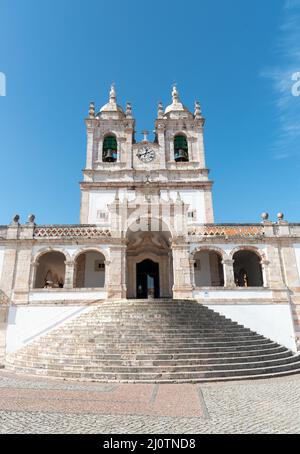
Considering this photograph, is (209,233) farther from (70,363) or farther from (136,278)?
(70,363)

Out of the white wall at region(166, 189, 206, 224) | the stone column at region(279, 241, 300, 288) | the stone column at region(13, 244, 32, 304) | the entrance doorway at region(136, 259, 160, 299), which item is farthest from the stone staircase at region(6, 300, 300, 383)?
the white wall at region(166, 189, 206, 224)

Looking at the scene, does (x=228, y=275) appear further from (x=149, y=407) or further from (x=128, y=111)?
(x=128, y=111)

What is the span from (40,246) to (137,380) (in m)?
11.2

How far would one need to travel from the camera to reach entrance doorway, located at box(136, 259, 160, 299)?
2055 centimetres

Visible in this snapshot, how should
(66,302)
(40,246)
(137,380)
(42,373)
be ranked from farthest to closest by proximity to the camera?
1. (40,246)
2. (66,302)
3. (42,373)
4. (137,380)

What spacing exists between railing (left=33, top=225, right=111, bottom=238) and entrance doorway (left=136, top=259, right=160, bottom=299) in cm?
444

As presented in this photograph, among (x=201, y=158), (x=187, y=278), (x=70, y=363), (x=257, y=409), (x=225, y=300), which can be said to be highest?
(x=201, y=158)

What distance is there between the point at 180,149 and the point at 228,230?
40.1 feet

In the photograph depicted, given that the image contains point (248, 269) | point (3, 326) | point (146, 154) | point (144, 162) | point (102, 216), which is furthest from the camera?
point (146, 154)

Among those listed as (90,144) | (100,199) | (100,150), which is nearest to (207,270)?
(100,199)

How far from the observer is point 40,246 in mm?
17422

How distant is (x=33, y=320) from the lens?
1582cm
